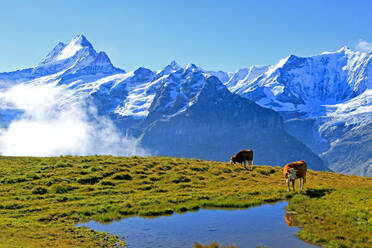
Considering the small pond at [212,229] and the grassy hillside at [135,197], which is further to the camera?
the grassy hillside at [135,197]

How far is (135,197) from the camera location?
3219 centimetres

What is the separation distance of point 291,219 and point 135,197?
14.2 metres

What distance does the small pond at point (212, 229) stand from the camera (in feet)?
65.9

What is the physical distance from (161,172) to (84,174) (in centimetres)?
927

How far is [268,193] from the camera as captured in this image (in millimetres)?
33625

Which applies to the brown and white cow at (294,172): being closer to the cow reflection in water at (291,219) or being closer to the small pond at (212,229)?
the small pond at (212,229)

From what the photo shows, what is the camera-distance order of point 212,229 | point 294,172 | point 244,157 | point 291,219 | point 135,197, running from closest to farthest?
point 212,229 < point 291,219 < point 135,197 < point 294,172 < point 244,157

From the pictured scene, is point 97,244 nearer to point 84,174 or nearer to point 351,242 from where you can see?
point 351,242

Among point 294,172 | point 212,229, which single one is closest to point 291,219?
point 212,229

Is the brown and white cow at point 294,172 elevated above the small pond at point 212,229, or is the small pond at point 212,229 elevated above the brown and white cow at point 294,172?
the brown and white cow at point 294,172

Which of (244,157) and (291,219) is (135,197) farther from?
(244,157)

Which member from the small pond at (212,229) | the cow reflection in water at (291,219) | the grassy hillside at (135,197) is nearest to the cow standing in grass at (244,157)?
the grassy hillside at (135,197)

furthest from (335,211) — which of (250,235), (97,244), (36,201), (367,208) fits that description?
(36,201)

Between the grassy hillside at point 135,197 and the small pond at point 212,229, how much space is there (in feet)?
3.79
